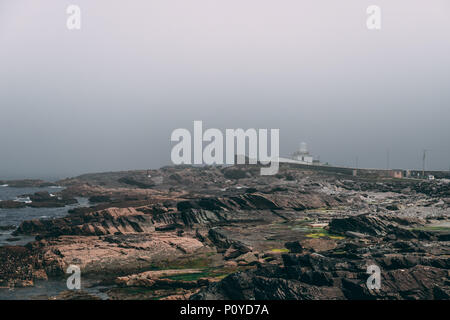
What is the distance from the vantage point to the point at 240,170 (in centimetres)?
10369

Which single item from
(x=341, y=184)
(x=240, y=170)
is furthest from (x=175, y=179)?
(x=341, y=184)

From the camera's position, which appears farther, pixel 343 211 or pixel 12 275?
pixel 343 211

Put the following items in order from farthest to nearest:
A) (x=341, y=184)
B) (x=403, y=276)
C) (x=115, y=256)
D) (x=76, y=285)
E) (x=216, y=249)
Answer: (x=341, y=184)
(x=216, y=249)
(x=115, y=256)
(x=76, y=285)
(x=403, y=276)

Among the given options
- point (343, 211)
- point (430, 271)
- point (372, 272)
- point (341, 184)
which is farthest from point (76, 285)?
point (341, 184)

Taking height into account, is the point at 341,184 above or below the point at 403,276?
below

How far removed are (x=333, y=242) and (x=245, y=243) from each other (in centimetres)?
657

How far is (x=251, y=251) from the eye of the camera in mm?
26016

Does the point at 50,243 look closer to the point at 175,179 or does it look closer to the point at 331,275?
the point at 331,275

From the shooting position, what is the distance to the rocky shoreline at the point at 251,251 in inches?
672

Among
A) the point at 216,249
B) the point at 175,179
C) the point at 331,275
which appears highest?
the point at 331,275

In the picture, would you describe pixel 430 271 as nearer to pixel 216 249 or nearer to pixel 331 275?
pixel 331 275

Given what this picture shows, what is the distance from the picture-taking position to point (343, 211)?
45094 mm

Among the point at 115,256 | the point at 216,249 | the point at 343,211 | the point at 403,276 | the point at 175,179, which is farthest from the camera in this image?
the point at 175,179

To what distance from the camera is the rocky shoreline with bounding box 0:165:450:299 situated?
17.1 m
